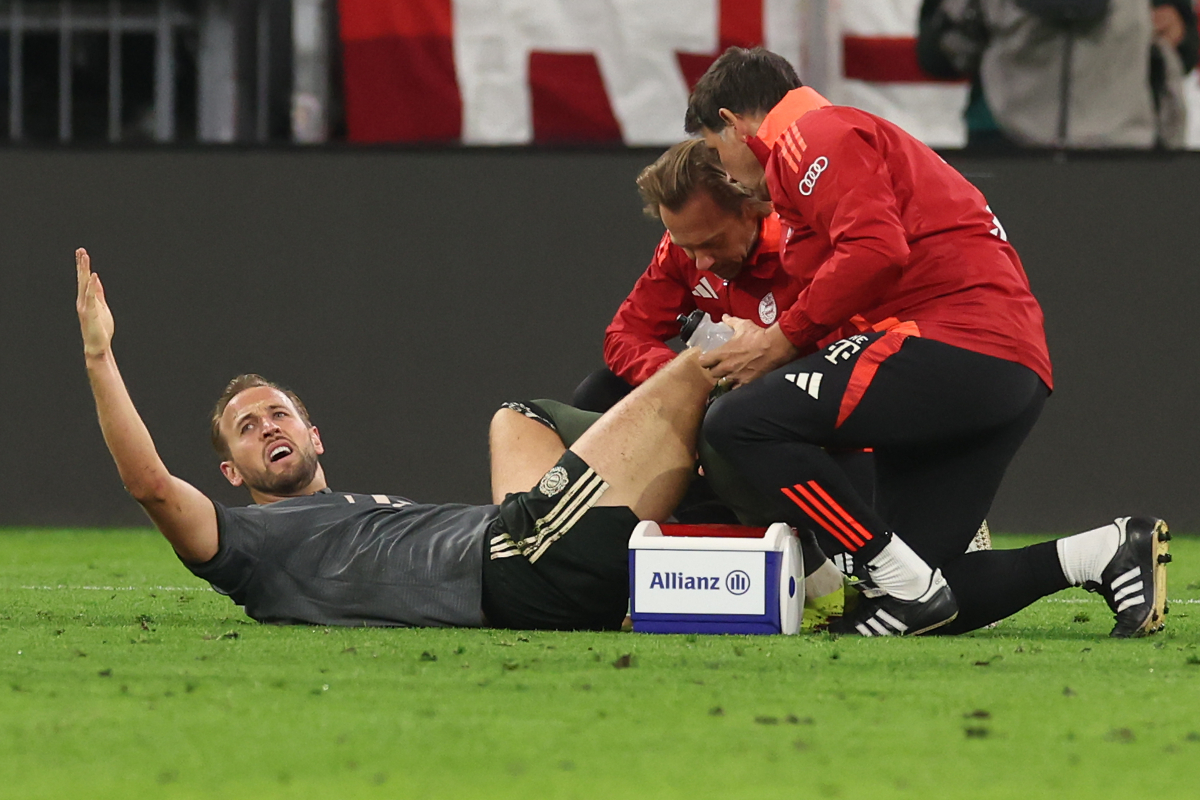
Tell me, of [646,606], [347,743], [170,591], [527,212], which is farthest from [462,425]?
[347,743]

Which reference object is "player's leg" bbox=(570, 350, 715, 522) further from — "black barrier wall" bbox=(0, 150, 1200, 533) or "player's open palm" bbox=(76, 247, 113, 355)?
"black barrier wall" bbox=(0, 150, 1200, 533)

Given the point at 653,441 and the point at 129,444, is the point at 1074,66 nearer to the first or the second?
the point at 653,441

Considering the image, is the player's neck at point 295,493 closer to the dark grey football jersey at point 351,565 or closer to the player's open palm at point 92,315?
the dark grey football jersey at point 351,565

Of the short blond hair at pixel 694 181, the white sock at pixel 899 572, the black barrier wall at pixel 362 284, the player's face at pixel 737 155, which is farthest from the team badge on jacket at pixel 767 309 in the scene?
the black barrier wall at pixel 362 284

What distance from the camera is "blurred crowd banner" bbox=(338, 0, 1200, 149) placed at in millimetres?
6684

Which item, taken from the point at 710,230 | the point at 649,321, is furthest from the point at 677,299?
the point at 710,230

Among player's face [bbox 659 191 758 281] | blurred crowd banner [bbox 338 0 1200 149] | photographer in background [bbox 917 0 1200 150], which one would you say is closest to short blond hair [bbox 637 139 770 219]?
player's face [bbox 659 191 758 281]

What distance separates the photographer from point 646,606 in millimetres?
3186

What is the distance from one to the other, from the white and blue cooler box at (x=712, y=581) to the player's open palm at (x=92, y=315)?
106cm

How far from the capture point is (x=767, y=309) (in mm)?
3906

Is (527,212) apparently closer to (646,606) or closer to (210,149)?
(210,149)

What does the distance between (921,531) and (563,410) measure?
0.92 meters

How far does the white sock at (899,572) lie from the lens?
3.17 meters

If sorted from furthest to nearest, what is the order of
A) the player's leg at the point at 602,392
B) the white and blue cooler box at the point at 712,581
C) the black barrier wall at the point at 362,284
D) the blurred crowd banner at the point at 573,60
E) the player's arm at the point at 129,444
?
the blurred crowd banner at the point at 573,60 < the black barrier wall at the point at 362,284 < the player's leg at the point at 602,392 < the white and blue cooler box at the point at 712,581 < the player's arm at the point at 129,444
